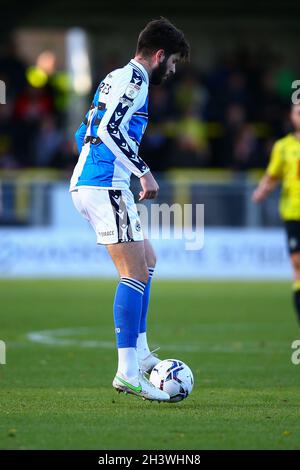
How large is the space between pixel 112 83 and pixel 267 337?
4.95 metres

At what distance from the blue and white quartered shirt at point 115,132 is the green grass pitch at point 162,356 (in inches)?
55.2

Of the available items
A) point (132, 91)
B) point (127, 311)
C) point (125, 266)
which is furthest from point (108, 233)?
point (132, 91)

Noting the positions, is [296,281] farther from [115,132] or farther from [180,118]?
[180,118]

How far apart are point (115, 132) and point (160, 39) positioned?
27.9 inches

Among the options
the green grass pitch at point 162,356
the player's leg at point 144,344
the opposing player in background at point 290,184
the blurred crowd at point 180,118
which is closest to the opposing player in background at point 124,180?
the player's leg at point 144,344

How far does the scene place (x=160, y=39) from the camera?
6.95 m

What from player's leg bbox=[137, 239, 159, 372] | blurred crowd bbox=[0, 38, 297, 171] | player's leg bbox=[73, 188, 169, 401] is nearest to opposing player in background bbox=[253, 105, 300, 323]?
player's leg bbox=[137, 239, 159, 372]

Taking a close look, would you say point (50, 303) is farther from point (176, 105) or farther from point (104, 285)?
point (176, 105)

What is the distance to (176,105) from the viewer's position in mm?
23422

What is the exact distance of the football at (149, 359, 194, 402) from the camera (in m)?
6.82

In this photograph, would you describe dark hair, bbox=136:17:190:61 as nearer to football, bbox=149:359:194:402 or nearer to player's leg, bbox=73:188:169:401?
player's leg, bbox=73:188:169:401

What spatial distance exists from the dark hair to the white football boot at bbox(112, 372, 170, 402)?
6.69 ft
